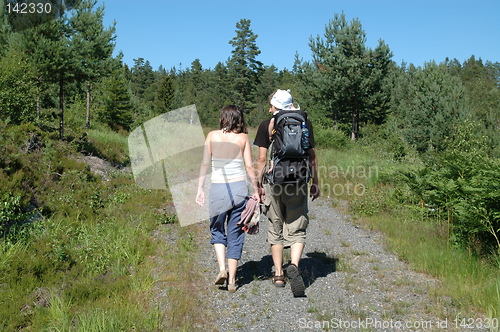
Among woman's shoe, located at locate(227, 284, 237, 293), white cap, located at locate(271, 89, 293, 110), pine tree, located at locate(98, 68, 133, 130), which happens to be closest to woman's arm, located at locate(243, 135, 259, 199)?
white cap, located at locate(271, 89, 293, 110)

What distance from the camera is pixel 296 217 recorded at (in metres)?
4.66

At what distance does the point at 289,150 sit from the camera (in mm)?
4184

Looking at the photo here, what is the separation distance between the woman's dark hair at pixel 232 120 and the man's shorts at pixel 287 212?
78cm

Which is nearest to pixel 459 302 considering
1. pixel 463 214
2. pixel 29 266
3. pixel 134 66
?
pixel 463 214

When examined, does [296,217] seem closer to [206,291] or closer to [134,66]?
[206,291]

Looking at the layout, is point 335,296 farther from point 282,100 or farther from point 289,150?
point 282,100

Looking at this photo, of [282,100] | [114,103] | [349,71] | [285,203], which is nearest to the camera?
[282,100]

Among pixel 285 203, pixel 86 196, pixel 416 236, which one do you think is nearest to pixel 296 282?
pixel 285 203

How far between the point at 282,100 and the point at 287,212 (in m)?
1.30

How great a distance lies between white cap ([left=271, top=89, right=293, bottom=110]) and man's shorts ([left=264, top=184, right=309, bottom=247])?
0.89 m

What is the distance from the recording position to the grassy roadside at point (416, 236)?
416 centimetres

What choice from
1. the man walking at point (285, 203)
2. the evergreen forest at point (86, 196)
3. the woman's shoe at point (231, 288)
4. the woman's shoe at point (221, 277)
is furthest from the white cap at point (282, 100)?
the evergreen forest at point (86, 196)

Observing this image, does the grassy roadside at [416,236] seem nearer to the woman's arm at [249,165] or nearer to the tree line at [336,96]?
the tree line at [336,96]

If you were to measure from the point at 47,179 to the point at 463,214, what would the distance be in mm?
7173
